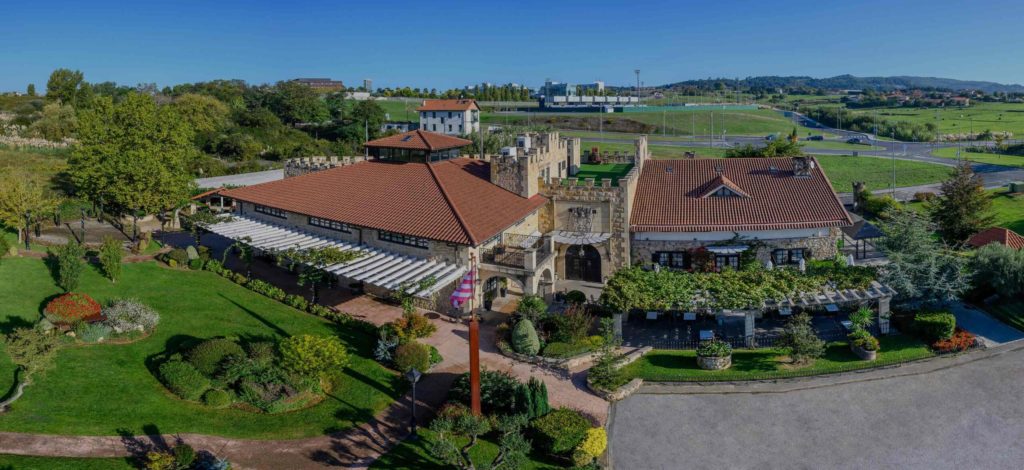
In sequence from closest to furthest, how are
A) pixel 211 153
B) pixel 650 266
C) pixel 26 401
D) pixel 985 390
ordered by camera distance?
pixel 26 401 < pixel 985 390 < pixel 650 266 < pixel 211 153

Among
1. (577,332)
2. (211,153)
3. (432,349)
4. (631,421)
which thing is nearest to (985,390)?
(631,421)

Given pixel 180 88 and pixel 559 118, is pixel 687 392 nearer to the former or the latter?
pixel 559 118

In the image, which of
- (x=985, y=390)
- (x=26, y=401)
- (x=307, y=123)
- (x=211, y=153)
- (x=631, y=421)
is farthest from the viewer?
(x=307, y=123)

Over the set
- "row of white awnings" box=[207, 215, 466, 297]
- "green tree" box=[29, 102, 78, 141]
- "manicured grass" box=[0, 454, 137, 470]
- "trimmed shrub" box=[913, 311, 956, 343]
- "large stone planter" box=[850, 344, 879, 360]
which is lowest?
"large stone planter" box=[850, 344, 879, 360]

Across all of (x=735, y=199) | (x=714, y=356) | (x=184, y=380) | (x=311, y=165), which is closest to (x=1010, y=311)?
(x=735, y=199)

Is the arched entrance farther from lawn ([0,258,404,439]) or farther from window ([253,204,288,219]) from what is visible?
window ([253,204,288,219])

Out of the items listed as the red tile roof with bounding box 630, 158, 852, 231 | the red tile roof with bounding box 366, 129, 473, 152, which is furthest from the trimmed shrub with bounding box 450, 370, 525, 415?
the red tile roof with bounding box 366, 129, 473, 152

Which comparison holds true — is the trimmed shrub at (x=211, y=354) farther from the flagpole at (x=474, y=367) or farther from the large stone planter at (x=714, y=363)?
the large stone planter at (x=714, y=363)
